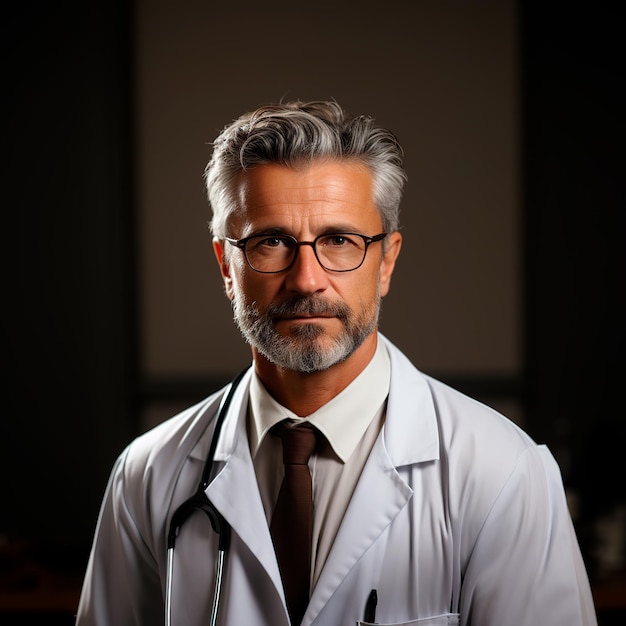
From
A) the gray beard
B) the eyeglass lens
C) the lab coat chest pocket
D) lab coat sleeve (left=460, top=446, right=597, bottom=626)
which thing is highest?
the eyeglass lens

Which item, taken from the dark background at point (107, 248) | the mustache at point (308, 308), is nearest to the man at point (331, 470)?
the mustache at point (308, 308)

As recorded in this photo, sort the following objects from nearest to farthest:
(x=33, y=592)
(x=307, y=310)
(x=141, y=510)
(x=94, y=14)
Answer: (x=307, y=310), (x=141, y=510), (x=33, y=592), (x=94, y=14)

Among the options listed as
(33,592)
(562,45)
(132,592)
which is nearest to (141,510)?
(132,592)

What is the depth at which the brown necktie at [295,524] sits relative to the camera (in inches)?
50.6

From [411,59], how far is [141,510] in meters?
1.96

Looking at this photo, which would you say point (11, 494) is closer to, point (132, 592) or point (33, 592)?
point (33, 592)

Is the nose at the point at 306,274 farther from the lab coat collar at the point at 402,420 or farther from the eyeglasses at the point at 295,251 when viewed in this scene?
the lab coat collar at the point at 402,420

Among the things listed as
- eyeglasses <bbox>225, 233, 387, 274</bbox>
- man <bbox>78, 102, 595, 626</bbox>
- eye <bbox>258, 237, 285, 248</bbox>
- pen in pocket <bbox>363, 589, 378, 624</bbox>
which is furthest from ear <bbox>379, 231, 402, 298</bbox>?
pen in pocket <bbox>363, 589, 378, 624</bbox>

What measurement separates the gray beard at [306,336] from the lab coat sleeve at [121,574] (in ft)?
1.32

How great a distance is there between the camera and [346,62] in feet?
9.15

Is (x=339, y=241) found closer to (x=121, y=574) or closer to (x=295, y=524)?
(x=295, y=524)

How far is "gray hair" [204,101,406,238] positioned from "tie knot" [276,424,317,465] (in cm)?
37

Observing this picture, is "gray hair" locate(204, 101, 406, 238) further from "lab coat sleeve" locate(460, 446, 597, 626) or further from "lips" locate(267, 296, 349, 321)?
"lab coat sleeve" locate(460, 446, 597, 626)

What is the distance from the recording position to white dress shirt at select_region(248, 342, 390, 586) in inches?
51.9
